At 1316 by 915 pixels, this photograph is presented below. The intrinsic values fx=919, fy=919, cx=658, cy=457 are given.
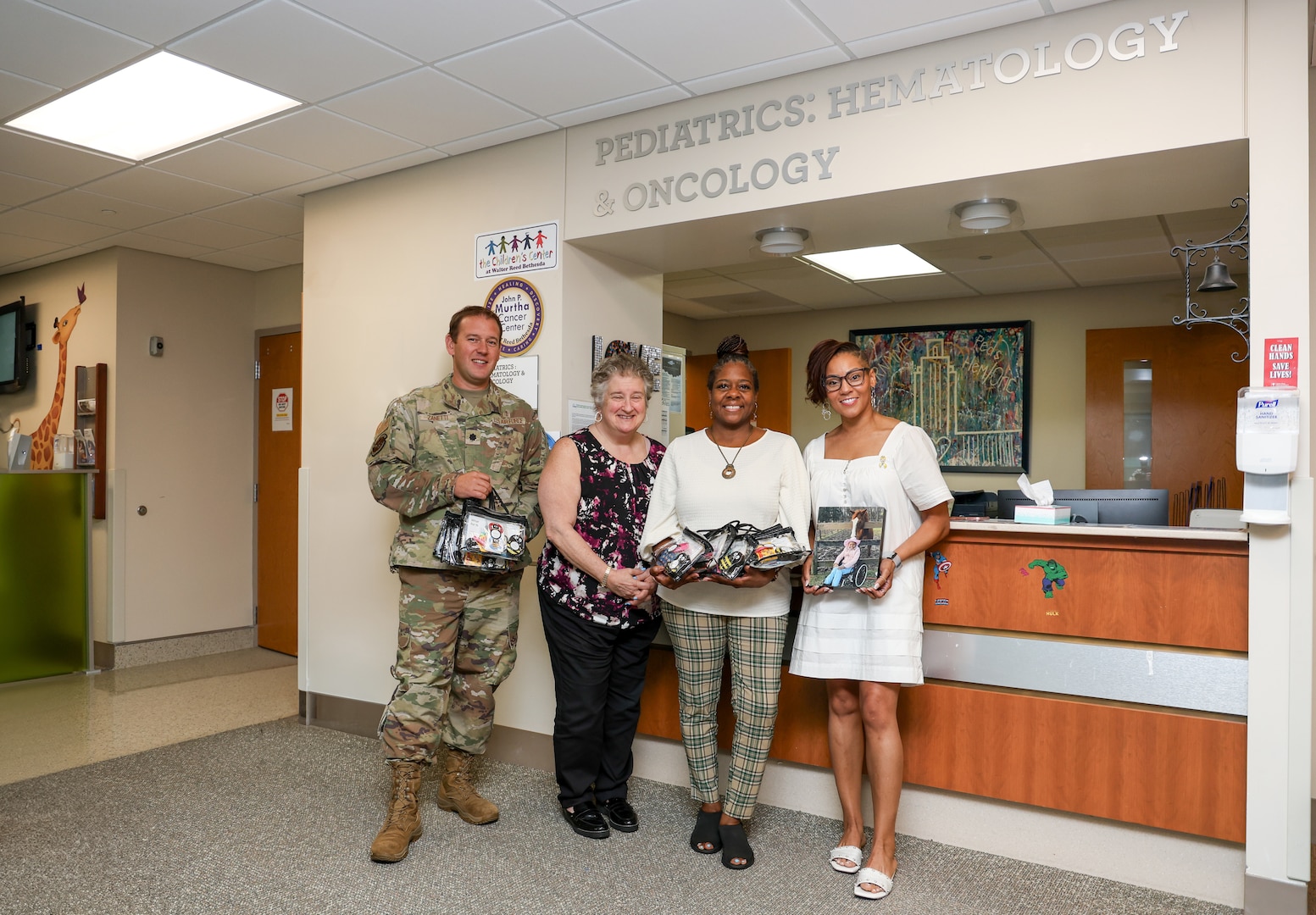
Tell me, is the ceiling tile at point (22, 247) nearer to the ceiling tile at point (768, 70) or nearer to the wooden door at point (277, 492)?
the wooden door at point (277, 492)

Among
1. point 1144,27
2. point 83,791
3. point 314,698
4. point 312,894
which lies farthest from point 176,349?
point 1144,27

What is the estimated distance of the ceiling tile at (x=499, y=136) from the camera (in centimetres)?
383

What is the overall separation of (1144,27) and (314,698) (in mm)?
4468

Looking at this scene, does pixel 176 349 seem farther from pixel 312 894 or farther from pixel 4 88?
pixel 312 894

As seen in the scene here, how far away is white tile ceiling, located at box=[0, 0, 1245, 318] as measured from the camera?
113 inches

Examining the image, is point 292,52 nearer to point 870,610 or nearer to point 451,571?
point 451,571

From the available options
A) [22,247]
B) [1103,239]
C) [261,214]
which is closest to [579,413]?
[261,214]

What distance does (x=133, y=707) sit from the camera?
4891mm

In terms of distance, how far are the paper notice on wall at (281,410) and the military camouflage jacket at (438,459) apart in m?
3.41

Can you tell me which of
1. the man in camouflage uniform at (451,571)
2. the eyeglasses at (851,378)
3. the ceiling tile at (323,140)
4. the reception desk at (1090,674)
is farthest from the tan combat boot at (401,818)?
the ceiling tile at (323,140)

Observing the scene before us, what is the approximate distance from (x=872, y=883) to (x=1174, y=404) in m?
4.65

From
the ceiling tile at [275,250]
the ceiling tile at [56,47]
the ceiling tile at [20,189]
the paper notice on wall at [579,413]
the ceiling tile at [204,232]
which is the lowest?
the paper notice on wall at [579,413]

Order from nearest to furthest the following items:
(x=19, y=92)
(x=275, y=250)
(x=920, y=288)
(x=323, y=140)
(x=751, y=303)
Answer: (x=19, y=92), (x=323, y=140), (x=275, y=250), (x=920, y=288), (x=751, y=303)

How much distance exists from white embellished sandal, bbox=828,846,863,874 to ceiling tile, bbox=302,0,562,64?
9.15 feet
